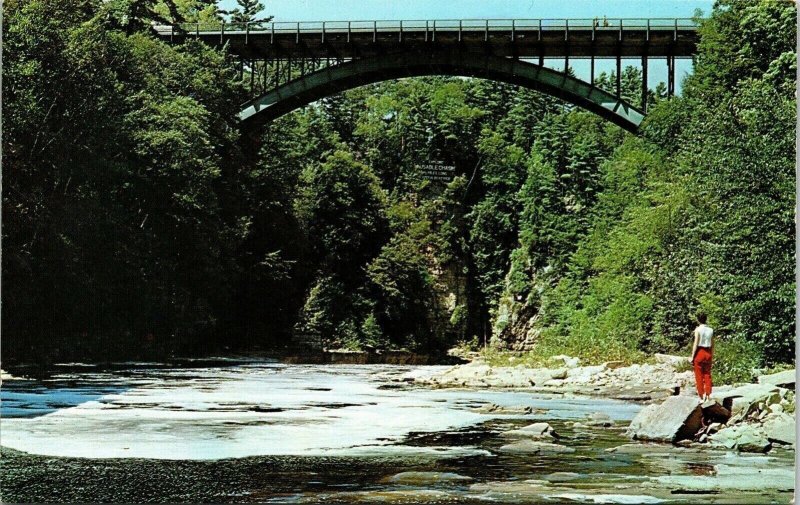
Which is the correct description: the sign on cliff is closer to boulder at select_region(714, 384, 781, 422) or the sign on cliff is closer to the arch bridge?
the arch bridge

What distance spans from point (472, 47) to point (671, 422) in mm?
7109

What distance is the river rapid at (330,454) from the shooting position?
22.5ft

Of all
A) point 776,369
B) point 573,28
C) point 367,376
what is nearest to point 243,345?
point 367,376

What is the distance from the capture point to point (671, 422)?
8383mm

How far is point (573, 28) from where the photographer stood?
1266cm

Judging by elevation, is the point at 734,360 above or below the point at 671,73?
below

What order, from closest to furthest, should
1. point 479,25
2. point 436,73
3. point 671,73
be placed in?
point 479,25
point 436,73
point 671,73

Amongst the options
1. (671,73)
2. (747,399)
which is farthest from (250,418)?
(671,73)

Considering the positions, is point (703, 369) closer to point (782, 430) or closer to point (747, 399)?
point (747, 399)

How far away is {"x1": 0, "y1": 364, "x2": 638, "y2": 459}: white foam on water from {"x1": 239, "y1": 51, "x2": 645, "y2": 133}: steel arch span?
4.38 meters

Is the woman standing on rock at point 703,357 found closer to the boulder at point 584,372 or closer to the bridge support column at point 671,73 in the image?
the boulder at point 584,372

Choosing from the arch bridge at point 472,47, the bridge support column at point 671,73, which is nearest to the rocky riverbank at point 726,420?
the arch bridge at point 472,47

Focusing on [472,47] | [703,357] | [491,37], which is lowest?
[703,357]

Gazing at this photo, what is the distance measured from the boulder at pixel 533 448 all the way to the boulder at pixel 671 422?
2.28 ft
